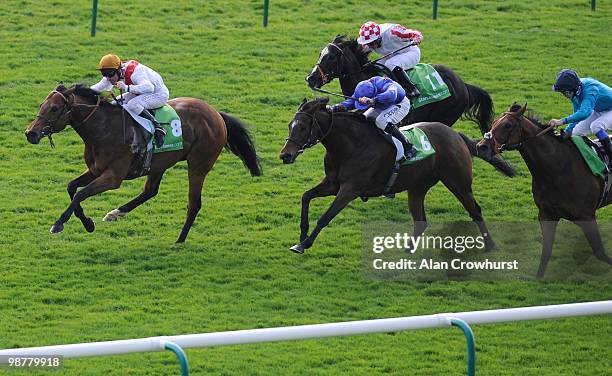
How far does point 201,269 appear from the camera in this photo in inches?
457


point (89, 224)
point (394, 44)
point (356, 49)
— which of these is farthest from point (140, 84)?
point (394, 44)

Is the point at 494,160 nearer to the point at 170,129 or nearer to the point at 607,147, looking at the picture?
the point at 607,147

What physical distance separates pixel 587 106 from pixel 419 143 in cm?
158

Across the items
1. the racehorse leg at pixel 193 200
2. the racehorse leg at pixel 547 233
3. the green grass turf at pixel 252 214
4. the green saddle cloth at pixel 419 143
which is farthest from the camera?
the racehorse leg at pixel 193 200

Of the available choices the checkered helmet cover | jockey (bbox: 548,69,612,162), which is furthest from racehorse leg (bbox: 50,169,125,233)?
jockey (bbox: 548,69,612,162)

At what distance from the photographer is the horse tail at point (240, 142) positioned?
1288 cm

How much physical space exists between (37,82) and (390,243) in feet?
24.4

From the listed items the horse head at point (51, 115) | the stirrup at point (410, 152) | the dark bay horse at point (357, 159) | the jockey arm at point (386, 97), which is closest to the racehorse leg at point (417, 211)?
the dark bay horse at point (357, 159)

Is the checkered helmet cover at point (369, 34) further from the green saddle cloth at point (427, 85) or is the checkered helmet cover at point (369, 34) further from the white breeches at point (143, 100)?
the white breeches at point (143, 100)

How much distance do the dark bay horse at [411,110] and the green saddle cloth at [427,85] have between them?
9 cm

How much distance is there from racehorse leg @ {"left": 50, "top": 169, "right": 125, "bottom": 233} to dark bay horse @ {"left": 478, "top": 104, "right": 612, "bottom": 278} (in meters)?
3.44

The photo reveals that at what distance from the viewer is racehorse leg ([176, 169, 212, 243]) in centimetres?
1238

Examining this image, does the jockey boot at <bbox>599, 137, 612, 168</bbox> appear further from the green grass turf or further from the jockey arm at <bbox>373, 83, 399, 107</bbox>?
the jockey arm at <bbox>373, 83, 399, 107</bbox>

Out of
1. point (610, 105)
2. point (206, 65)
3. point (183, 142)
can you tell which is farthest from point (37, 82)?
point (610, 105)
